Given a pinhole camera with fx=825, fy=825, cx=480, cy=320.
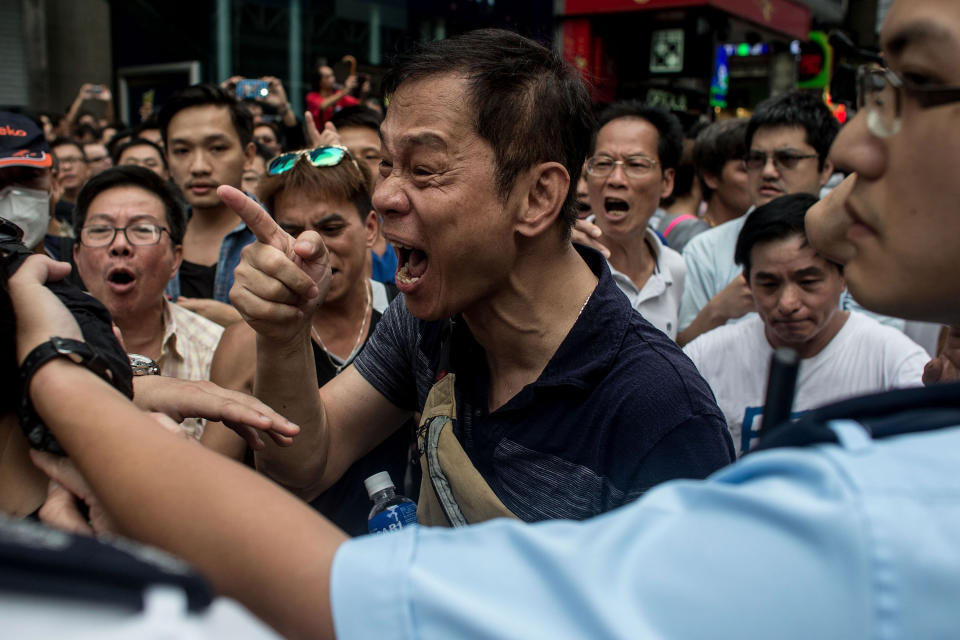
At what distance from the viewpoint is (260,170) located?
664cm

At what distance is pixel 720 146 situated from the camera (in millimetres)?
5742

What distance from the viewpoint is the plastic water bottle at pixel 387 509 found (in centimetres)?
208

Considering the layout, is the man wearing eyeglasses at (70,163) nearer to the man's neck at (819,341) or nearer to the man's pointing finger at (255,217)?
the man's pointing finger at (255,217)

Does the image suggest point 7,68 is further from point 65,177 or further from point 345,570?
point 345,570

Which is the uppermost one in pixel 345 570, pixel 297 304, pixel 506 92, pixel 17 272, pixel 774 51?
pixel 774 51

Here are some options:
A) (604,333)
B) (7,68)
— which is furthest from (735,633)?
(7,68)

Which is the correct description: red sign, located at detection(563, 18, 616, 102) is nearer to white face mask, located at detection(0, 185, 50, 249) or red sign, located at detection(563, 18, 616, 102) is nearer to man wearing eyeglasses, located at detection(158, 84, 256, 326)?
man wearing eyeglasses, located at detection(158, 84, 256, 326)

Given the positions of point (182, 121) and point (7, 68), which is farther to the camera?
point (7, 68)

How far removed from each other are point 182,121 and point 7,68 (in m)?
11.2

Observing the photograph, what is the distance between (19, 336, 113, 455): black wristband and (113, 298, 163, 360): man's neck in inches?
75.8

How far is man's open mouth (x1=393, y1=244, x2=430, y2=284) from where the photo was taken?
2052 mm

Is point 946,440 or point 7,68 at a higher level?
point 7,68

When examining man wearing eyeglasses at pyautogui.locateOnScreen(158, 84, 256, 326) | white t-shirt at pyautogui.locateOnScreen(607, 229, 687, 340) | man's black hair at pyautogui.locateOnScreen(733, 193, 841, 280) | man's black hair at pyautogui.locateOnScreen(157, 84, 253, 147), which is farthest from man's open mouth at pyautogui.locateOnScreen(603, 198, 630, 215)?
man's black hair at pyautogui.locateOnScreen(157, 84, 253, 147)

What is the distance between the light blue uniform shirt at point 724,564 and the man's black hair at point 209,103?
4.60 metres
